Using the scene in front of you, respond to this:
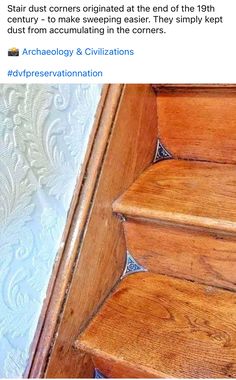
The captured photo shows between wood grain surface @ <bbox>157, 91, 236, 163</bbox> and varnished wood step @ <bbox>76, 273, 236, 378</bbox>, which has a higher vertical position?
wood grain surface @ <bbox>157, 91, 236, 163</bbox>

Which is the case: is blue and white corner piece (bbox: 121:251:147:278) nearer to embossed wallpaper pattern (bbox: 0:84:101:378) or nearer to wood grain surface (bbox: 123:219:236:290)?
wood grain surface (bbox: 123:219:236:290)

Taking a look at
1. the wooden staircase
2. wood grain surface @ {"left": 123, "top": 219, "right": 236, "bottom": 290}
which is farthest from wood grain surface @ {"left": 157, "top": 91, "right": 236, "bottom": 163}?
wood grain surface @ {"left": 123, "top": 219, "right": 236, "bottom": 290}

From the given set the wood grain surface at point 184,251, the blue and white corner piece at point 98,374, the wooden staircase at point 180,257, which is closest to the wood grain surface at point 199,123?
the wooden staircase at point 180,257

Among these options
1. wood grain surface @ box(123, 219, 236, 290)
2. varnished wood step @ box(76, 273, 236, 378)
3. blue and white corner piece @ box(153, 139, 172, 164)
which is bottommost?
varnished wood step @ box(76, 273, 236, 378)

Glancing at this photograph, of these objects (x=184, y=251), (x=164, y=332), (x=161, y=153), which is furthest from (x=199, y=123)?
(x=164, y=332)

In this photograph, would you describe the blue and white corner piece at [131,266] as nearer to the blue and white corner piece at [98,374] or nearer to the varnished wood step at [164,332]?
the varnished wood step at [164,332]

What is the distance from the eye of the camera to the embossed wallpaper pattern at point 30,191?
20.5 inches

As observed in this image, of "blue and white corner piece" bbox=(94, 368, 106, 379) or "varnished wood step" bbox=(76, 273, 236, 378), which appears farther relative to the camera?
"blue and white corner piece" bbox=(94, 368, 106, 379)

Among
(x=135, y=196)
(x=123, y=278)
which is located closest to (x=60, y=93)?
(x=135, y=196)

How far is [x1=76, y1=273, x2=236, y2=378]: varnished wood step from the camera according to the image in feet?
1.69

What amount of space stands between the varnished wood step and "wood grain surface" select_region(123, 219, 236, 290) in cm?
2
